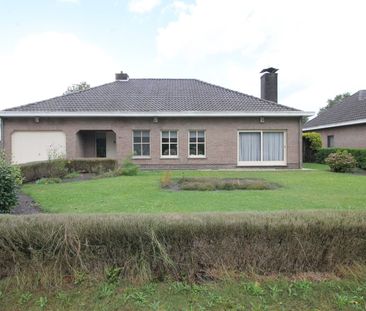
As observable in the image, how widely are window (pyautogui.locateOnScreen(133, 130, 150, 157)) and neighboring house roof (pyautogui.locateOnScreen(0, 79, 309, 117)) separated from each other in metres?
1.20

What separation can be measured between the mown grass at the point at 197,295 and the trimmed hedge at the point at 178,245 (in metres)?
0.16

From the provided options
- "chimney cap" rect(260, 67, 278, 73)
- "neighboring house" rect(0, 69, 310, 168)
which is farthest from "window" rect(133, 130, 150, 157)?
"chimney cap" rect(260, 67, 278, 73)

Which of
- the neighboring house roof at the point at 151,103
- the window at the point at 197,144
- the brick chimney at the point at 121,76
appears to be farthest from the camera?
the brick chimney at the point at 121,76

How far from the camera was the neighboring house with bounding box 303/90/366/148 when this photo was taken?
2228 centimetres

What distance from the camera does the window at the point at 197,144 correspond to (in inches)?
725

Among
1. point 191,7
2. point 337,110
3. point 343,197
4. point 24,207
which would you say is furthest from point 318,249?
point 337,110

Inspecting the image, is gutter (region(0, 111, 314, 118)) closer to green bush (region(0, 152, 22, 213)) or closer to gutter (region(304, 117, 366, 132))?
gutter (region(304, 117, 366, 132))

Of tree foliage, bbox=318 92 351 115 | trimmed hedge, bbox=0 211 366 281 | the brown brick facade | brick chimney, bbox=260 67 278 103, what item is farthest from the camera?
tree foliage, bbox=318 92 351 115

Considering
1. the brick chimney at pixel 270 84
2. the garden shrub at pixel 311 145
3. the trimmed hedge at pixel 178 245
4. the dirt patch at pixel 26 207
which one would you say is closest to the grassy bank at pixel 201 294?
the trimmed hedge at pixel 178 245

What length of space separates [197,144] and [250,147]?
313 centimetres

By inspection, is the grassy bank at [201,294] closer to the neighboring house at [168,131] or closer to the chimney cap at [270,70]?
the neighboring house at [168,131]

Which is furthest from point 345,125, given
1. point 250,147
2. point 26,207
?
point 26,207

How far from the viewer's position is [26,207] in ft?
24.0

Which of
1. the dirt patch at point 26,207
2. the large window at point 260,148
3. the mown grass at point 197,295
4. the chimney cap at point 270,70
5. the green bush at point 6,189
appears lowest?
the mown grass at point 197,295
